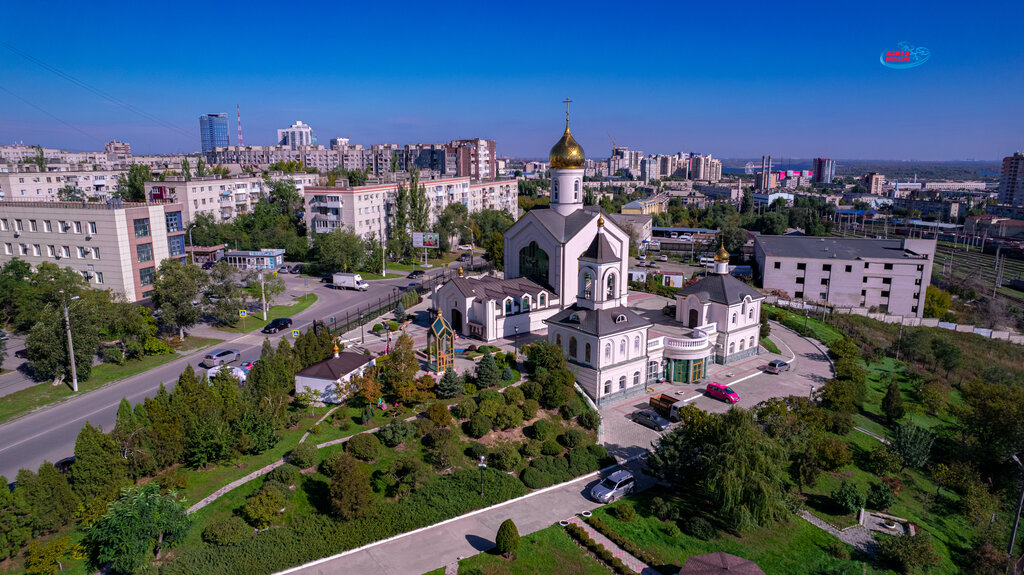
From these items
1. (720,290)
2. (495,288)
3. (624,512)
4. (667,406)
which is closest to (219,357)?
(495,288)

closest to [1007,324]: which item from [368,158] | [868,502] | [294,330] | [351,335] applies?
[868,502]

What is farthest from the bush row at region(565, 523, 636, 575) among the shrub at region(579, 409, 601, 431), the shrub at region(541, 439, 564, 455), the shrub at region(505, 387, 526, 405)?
the shrub at region(505, 387, 526, 405)

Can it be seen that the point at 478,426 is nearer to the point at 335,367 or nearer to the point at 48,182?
the point at 335,367

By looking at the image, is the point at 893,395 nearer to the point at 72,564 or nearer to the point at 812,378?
the point at 812,378

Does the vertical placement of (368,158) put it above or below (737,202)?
above

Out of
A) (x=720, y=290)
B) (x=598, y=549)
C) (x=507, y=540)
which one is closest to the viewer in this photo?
(x=507, y=540)

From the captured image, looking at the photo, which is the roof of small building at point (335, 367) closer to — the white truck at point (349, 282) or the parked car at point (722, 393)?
the parked car at point (722, 393)
